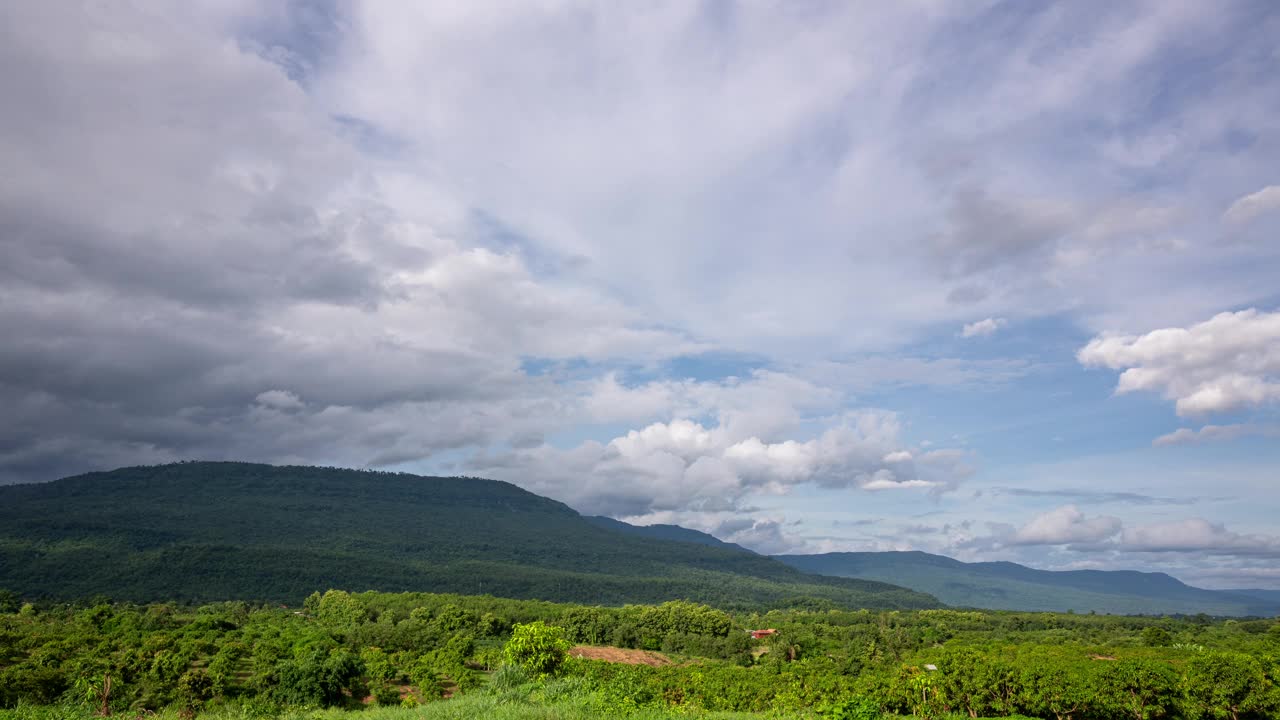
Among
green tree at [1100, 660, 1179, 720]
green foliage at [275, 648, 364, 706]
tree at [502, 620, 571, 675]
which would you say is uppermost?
tree at [502, 620, 571, 675]

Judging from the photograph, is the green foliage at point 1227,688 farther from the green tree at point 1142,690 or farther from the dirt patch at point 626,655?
the dirt patch at point 626,655

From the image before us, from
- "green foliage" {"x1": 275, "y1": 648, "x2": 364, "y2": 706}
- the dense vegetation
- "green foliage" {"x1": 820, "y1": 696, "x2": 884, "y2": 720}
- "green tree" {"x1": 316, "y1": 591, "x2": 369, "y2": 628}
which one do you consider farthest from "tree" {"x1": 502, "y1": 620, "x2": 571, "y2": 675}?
"green tree" {"x1": 316, "y1": 591, "x2": 369, "y2": 628}

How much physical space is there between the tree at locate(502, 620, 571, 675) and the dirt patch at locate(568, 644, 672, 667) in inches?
2091

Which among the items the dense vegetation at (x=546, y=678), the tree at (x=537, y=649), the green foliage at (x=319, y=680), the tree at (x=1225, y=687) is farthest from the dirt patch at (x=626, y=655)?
the tree at (x=537, y=649)

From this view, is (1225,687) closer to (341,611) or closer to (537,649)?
(537,649)

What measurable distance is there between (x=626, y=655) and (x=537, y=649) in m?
64.4

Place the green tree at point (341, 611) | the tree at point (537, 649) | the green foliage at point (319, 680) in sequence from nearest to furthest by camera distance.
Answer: the tree at point (537, 649)
the green foliage at point (319, 680)
the green tree at point (341, 611)

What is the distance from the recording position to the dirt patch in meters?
83.2

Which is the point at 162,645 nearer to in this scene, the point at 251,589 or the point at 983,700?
the point at 983,700

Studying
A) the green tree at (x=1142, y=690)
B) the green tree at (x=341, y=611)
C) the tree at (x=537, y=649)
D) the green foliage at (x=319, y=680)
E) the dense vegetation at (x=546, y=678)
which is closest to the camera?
the dense vegetation at (x=546, y=678)

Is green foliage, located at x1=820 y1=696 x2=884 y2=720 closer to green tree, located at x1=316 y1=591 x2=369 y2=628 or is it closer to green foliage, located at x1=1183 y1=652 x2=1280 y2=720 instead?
green foliage, located at x1=1183 y1=652 x2=1280 y2=720

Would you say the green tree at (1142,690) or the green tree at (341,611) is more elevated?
the green tree at (1142,690)

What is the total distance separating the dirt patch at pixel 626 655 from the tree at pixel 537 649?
174ft

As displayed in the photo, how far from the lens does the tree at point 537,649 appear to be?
2941cm
